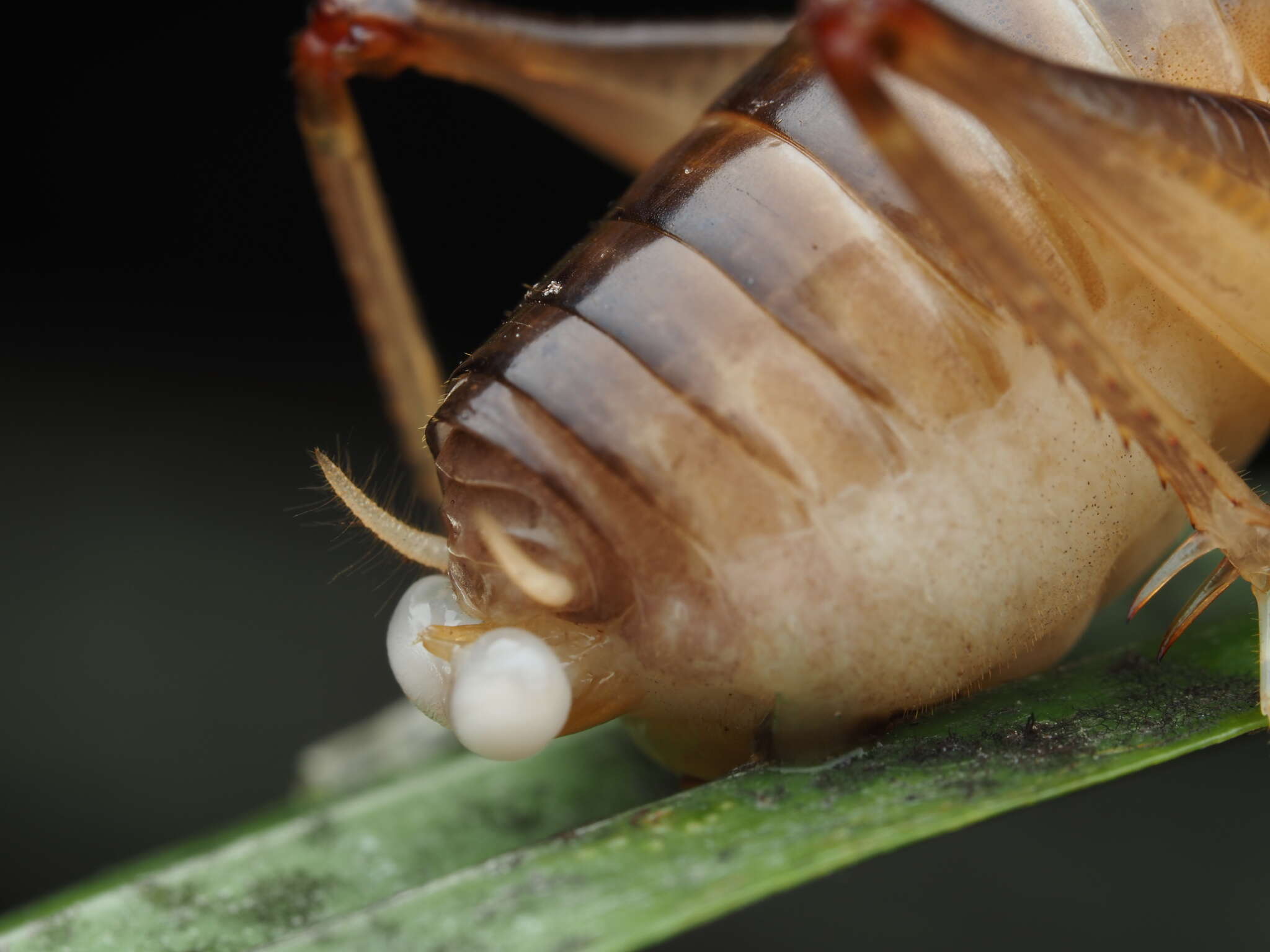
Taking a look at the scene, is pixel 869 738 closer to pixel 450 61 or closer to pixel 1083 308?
pixel 1083 308

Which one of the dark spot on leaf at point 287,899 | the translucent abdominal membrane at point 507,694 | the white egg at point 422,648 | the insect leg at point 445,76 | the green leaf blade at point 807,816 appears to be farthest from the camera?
the insect leg at point 445,76

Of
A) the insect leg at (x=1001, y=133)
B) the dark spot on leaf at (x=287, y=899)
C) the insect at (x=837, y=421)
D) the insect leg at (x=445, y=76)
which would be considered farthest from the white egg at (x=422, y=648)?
the insect leg at (x=1001, y=133)

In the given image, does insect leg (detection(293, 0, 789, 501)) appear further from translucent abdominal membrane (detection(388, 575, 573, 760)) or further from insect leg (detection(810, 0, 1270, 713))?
insect leg (detection(810, 0, 1270, 713))

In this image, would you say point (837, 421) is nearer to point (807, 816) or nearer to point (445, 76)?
point (807, 816)

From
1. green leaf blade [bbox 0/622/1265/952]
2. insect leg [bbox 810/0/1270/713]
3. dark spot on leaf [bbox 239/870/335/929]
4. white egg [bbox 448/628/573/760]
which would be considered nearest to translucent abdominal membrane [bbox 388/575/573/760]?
white egg [bbox 448/628/573/760]

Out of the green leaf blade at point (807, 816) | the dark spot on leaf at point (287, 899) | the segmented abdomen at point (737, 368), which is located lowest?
the green leaf blade at point (807, 816)

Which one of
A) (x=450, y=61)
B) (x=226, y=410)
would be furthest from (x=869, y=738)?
(x=226, y=410)

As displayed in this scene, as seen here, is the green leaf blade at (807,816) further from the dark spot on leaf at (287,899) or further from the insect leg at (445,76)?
the insect leg at (445,76)
